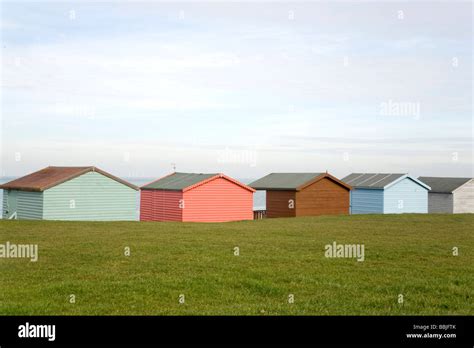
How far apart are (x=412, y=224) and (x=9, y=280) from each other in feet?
85.8

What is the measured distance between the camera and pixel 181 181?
4278 centimetres

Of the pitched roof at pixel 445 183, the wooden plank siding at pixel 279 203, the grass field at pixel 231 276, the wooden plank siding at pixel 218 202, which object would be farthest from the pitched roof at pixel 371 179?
the grass field at pixel 231 276

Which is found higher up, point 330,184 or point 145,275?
point 330,184

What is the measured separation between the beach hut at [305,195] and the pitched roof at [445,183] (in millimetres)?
15444

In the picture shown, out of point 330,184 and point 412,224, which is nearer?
point 412,224

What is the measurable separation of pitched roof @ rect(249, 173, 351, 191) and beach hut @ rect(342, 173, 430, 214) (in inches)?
155

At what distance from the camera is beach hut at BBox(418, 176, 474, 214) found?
57875 mm

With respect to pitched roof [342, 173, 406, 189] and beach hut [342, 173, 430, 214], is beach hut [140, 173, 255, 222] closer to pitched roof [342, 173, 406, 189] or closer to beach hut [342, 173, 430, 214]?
beach hut [342, 173, 430, 214]


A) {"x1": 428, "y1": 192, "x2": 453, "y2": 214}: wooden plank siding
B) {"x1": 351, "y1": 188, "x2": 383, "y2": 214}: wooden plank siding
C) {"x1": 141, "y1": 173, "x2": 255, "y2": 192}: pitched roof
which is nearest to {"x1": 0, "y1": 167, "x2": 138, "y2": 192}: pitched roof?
{"x1": 141, "y1": 173, "x2": 255, "y2": 192}: pitched roof

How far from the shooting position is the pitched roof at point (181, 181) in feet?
134

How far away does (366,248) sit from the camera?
2083 centimetres

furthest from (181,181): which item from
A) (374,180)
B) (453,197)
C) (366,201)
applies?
(453,197)
